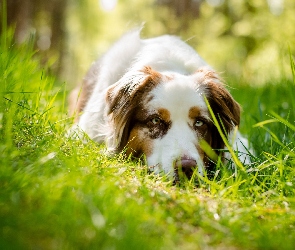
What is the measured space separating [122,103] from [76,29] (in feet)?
80.8

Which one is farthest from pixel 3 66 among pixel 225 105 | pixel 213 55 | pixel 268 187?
pixel 213 55

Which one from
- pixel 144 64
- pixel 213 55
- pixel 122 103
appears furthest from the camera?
pixel 213 55

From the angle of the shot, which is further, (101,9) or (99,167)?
(101,9)

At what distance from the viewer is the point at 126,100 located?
3344 millimetres

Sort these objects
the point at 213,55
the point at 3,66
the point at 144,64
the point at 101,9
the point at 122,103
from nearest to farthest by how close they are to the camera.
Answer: the point at 3,66, the point at 122,103, the point at 144,64, the point at 213,55, the point at 101,9

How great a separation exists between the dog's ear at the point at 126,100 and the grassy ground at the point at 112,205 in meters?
0.53

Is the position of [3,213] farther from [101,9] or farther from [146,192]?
[101,9]

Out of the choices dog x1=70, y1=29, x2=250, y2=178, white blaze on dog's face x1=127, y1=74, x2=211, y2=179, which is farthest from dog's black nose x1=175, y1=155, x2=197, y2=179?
white blaze on dog's face x1=127, y1=74, x2=211, y2=179

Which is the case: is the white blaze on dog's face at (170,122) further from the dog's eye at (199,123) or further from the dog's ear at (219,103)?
the dog's ear at (219,103)

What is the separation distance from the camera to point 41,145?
2516 millimetres

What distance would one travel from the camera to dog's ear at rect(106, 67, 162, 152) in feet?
10.9

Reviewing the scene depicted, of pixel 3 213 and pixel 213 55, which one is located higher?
pixel 3 213

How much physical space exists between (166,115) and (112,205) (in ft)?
4.50

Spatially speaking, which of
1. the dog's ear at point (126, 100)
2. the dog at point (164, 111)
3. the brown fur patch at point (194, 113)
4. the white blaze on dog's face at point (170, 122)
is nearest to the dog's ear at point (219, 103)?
the dog at point (164, 111)
